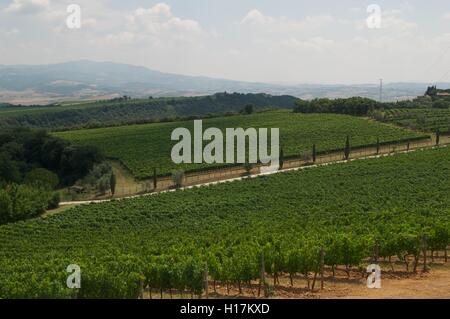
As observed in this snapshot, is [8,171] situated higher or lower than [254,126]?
lower

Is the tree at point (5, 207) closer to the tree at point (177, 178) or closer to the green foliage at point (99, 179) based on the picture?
the green foliage at point (99, 179)

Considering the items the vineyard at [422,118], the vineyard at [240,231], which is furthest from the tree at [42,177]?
the vineyard at [422,118]

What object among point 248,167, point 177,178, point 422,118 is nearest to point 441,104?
point 422,118

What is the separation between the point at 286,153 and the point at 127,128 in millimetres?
47149

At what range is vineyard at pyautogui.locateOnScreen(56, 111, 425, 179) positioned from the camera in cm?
7788

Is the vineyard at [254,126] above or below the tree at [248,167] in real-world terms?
above

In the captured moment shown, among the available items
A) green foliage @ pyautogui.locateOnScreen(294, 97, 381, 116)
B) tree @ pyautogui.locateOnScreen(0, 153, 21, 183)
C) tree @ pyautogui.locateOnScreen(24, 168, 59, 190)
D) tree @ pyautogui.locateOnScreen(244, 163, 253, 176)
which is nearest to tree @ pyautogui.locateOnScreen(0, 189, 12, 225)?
tree @ pyautogui.locateOnScreen(24, 168, 59, 190)

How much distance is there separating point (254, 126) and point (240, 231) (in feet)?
229

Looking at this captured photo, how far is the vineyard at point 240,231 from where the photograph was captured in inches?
762

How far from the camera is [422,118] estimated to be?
9606 centimetres

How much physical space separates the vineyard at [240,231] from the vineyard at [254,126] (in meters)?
14.2

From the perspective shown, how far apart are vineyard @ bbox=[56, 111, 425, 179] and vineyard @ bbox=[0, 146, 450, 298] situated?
46.7 feet

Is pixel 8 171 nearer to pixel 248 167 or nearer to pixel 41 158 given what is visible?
pixel 41 158

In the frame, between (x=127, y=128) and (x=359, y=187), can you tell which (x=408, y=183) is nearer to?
(x=359, y=187)
